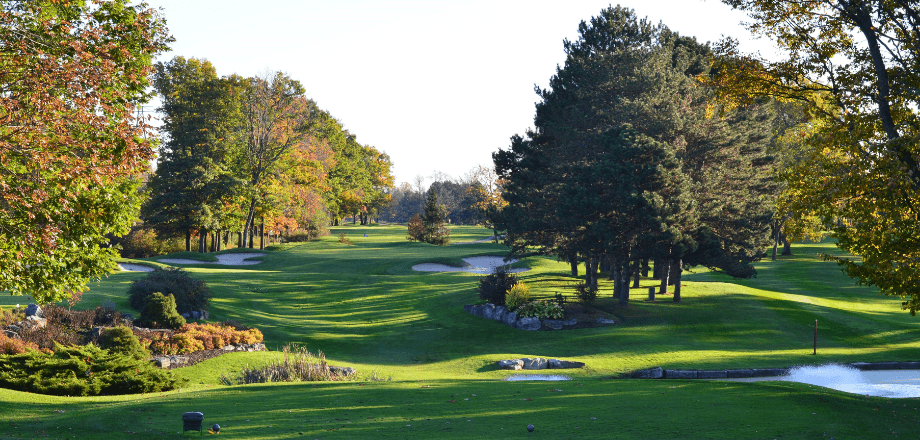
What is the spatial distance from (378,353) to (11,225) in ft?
44.7

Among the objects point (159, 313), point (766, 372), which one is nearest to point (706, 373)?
point (766, 372)

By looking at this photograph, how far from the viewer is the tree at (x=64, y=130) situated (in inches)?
360

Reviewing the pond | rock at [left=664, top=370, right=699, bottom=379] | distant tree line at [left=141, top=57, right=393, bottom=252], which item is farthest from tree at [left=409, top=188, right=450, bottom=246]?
the pond

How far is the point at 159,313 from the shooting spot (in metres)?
19.1

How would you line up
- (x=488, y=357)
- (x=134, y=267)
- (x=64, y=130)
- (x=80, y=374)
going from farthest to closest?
(x=134, y=267), (x=488, y=357), (x=80, y=374), (x=64, y=130)

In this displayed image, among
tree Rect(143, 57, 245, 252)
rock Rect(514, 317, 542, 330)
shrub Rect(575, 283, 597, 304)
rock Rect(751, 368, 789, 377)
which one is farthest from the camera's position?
tree Rect(143, 57, 245, 252)

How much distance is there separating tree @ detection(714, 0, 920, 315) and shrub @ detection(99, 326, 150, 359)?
15.3m

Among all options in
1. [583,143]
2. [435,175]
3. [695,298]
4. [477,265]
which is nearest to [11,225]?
[583,143]

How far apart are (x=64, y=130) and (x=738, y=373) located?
57.6 feet

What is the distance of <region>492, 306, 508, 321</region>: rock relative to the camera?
26.4 meters

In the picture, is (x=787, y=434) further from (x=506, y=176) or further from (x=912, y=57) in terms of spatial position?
(x=506, y=176)

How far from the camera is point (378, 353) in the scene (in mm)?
21703

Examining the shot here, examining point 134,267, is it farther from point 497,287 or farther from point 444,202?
point 444,202

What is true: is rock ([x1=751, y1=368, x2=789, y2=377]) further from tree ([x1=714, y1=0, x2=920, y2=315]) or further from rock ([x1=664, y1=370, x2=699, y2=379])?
tree ([x1=714, y1=0, x2=920, y2=315])
